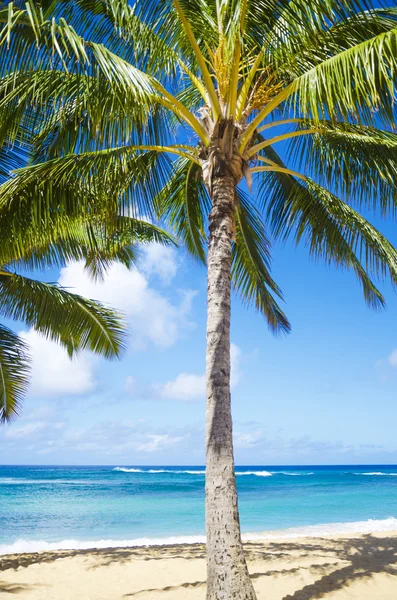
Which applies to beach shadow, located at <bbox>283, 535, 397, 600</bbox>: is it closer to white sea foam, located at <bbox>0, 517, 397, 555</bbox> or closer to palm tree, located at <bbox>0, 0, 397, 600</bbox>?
Result: palm tree, located at <bbox>0, 0, 397, 600</bbox>

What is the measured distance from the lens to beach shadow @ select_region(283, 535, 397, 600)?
538 centimetres

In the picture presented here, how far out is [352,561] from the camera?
6918 mm

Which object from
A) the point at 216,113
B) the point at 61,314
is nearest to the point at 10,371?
the point at 61,314

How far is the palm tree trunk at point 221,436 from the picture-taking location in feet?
13.6

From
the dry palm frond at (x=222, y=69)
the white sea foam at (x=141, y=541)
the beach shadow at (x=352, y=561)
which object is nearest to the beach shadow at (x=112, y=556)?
the beach shadow at (x=352, y=561)

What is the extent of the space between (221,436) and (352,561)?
385 centimetres

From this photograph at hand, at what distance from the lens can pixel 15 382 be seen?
10.2m

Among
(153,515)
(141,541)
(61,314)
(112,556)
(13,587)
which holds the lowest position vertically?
(153,515)

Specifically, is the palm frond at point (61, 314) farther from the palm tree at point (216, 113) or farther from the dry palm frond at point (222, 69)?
the dry palm frond at point (222, 69)

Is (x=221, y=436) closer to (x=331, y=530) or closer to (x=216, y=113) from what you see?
(x=216, y=113)

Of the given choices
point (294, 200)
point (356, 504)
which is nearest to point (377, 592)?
point (294, 200)

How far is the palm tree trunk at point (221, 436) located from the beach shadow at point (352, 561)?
53.3 inches

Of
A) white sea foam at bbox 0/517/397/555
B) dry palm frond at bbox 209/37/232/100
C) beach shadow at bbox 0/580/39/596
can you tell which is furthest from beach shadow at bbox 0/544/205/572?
dry palm frond at bbox 209/37/232/100

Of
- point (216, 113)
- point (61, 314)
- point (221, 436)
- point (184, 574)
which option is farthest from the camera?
point (61, 314)
